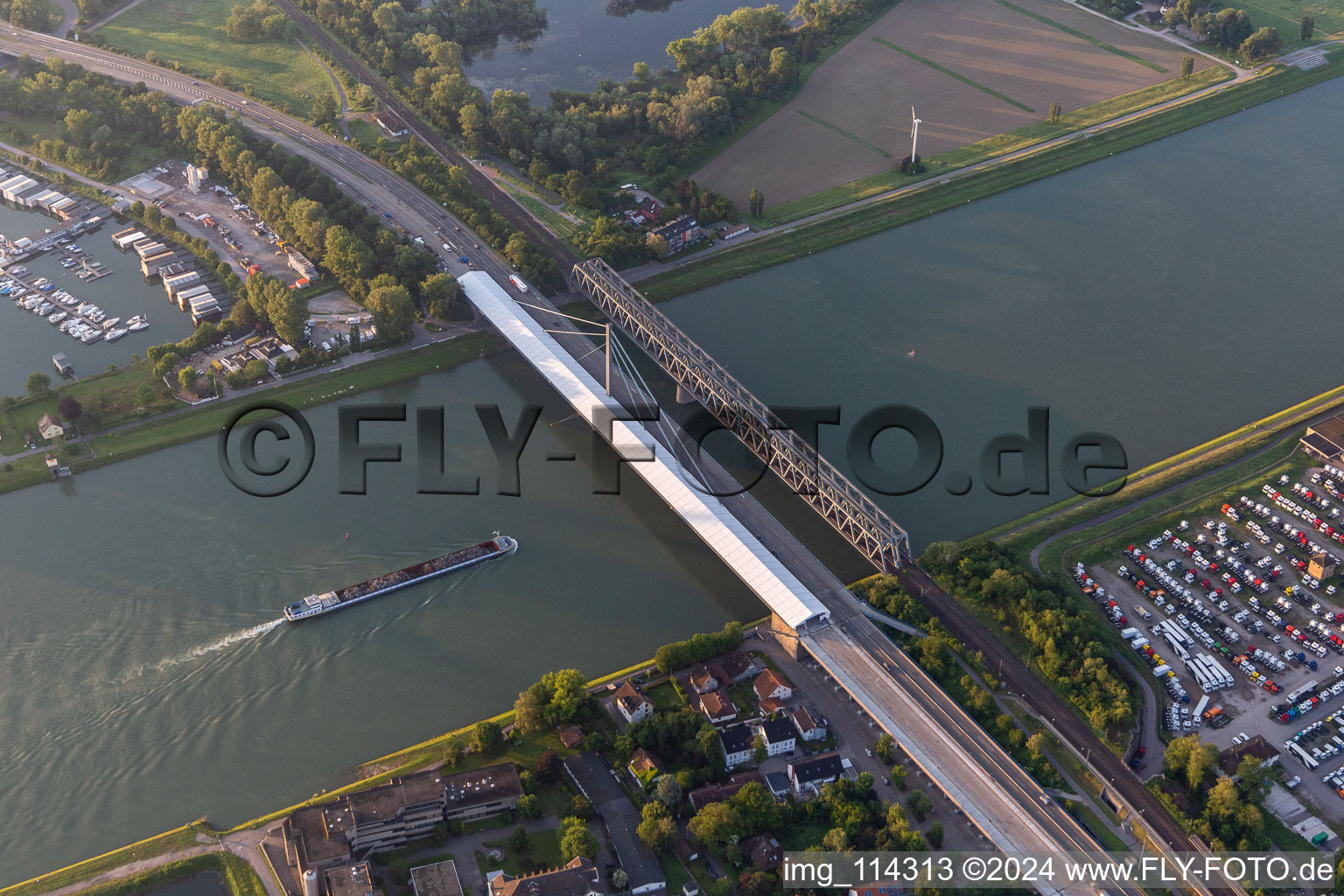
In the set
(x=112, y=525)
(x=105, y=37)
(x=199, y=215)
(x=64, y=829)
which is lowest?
(x=64, y=829)

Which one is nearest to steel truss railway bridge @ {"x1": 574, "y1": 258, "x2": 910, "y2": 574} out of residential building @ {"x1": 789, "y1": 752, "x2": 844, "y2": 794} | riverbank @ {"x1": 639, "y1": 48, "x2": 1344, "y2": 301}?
riverbank @ {"x1": 639, "y1": 48, "x2": 1344, "y2": 301}

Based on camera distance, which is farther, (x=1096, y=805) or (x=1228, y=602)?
(x=1228, y=602)

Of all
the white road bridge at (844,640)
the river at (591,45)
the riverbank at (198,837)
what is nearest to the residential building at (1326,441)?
the white road bridge at (844,640)

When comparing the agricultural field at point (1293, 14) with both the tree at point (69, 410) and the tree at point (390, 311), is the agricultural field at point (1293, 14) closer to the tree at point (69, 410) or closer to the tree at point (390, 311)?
the tree at point (390, 311)

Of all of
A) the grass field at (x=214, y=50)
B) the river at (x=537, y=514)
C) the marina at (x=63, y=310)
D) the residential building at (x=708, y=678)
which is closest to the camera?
the river at (x=537, y=514)

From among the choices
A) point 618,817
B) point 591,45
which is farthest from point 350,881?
point 591,45

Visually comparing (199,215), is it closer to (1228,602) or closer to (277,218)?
(277,218)

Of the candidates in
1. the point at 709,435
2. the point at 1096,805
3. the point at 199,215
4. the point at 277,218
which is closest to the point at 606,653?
the point at 709,435
